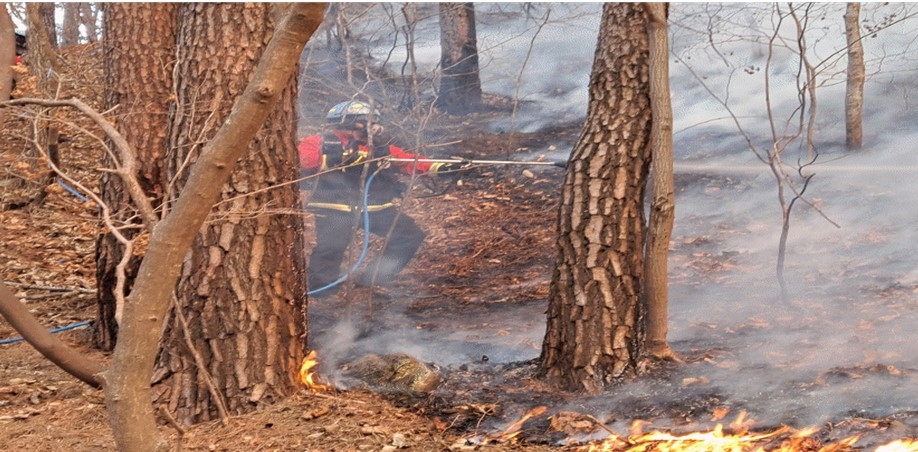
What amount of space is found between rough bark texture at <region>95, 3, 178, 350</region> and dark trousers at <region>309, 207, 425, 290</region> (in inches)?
79.7

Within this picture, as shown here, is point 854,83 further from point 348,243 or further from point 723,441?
point 723,441

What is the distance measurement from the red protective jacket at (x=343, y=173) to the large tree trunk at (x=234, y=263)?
251cm

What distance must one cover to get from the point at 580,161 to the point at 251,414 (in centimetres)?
252

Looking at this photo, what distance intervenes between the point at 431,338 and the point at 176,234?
13.9ft

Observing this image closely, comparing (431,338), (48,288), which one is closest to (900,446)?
(431,338)

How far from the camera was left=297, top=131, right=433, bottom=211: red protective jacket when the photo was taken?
7820 mm

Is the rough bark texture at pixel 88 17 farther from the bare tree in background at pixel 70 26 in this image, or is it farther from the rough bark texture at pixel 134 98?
the rough bark texture at pixel 134 98

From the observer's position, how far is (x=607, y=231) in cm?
514

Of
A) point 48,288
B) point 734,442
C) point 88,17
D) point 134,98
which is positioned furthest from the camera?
point 88,17

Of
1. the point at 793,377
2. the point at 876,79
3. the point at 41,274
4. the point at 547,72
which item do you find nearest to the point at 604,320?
the point at 793,377

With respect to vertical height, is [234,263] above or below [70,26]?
below

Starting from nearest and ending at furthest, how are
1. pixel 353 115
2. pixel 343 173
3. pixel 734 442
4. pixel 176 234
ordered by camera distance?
pixel 176 234 → pixel 734 442 → pixel 353 115 → pixel 343 173

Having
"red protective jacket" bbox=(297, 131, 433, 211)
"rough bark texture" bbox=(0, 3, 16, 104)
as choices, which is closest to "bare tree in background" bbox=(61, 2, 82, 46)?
"red protective jacket" bbox=(297, 131, 433, 211)

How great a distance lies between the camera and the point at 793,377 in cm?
498
